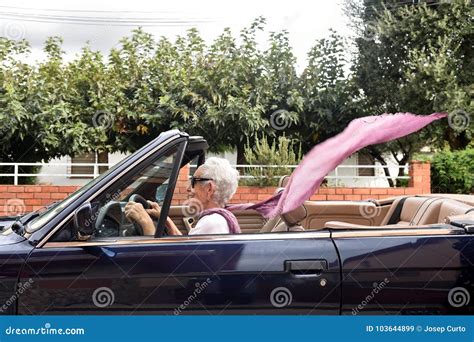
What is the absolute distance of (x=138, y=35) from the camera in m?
17.7

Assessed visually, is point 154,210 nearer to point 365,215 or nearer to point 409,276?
point 409,276

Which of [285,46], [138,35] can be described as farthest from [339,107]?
[138,35]

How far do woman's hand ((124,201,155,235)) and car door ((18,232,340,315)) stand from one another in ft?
0.92

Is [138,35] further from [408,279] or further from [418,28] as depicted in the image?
[408,279]

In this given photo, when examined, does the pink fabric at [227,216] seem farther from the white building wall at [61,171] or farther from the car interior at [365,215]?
the white building wall at [61,171]

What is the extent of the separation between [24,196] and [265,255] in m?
10.5

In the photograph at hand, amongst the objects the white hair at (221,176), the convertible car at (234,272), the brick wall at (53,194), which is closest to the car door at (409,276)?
the convertible car at (234,272)

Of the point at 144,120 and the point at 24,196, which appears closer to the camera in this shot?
the point at 24,196

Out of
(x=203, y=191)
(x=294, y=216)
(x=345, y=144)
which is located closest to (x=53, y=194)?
(x=294, y=216)

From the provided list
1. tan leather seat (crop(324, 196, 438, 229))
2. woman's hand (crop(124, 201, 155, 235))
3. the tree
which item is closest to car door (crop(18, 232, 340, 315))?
woman's hand (crop(124, 201, 155, 235))

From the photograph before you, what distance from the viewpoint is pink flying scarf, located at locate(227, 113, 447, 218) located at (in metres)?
3.25

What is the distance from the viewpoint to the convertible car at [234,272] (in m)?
2.69

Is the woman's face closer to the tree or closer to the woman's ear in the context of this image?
the woman's ear

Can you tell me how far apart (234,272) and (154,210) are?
0.66 metres
